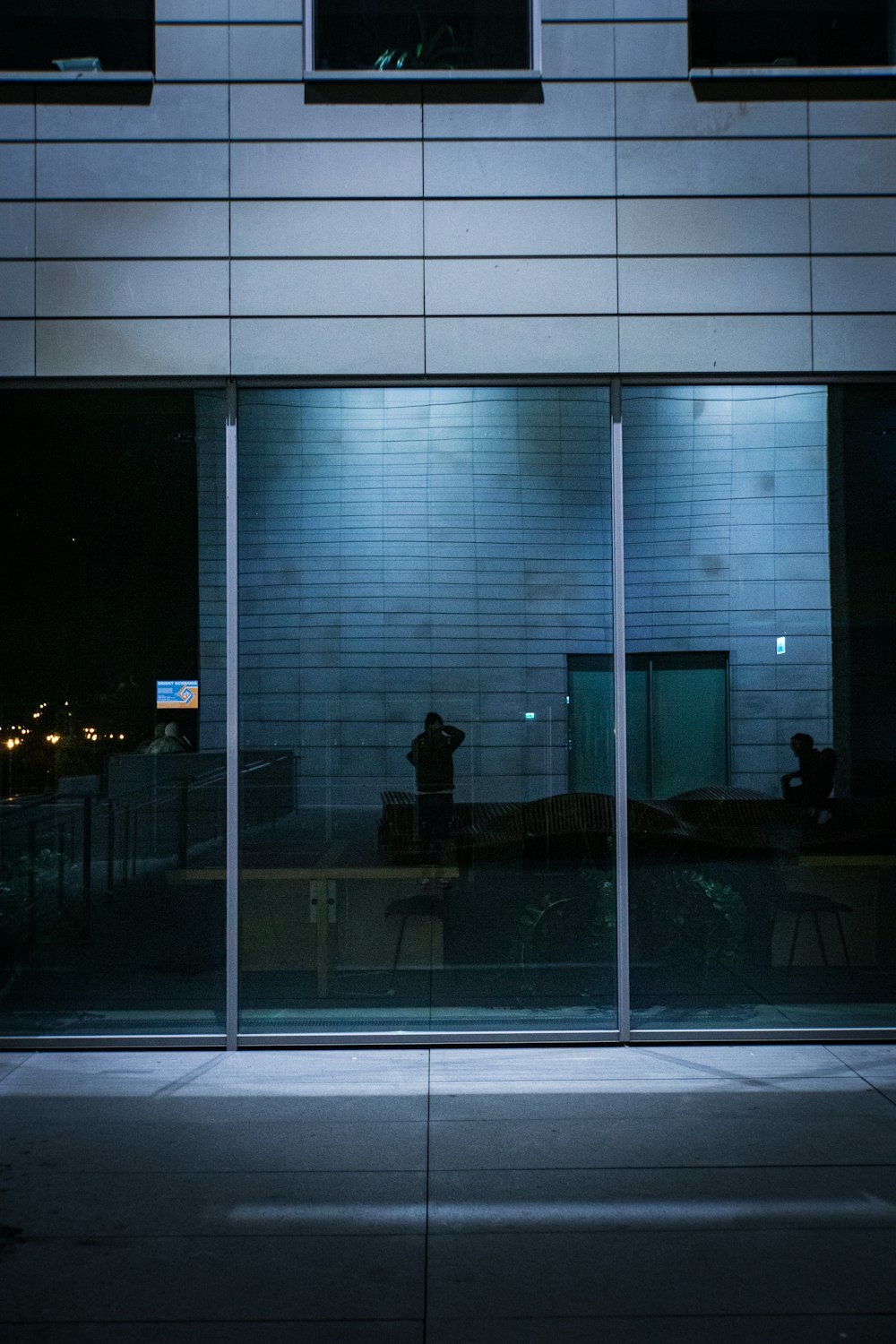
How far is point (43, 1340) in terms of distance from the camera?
3.30 m

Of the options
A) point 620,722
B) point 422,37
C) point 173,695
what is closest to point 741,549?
point 620,722

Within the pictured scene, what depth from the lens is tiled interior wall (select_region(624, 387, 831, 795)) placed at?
6.45m

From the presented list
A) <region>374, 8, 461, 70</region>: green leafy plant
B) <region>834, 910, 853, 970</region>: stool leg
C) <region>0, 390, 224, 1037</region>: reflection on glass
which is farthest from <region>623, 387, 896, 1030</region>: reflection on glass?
<region>0, 390, 224, 1037</region>: reflection on glass

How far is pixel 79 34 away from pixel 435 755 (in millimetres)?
4988

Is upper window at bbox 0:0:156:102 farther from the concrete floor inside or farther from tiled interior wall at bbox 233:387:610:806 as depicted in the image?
the concrete floor inside

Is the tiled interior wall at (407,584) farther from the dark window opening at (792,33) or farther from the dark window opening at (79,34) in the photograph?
the dark window opening at (792,33)

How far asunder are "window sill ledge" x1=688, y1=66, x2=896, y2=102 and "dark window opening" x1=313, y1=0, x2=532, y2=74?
115cm

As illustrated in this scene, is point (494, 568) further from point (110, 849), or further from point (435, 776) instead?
point (110, 849)

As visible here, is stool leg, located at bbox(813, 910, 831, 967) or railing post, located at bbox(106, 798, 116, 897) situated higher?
railing post, located at bbox(106, 798, 116, 897)

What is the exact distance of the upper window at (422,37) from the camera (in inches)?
252

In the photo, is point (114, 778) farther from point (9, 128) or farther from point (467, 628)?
Answer: point (9, 128)

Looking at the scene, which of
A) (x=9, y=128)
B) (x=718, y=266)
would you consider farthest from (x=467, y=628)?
(x=9, y=128)

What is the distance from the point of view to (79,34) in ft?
21.1

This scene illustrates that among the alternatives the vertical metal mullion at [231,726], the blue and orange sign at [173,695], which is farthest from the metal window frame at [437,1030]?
the blue and orange sign at [173,695]
